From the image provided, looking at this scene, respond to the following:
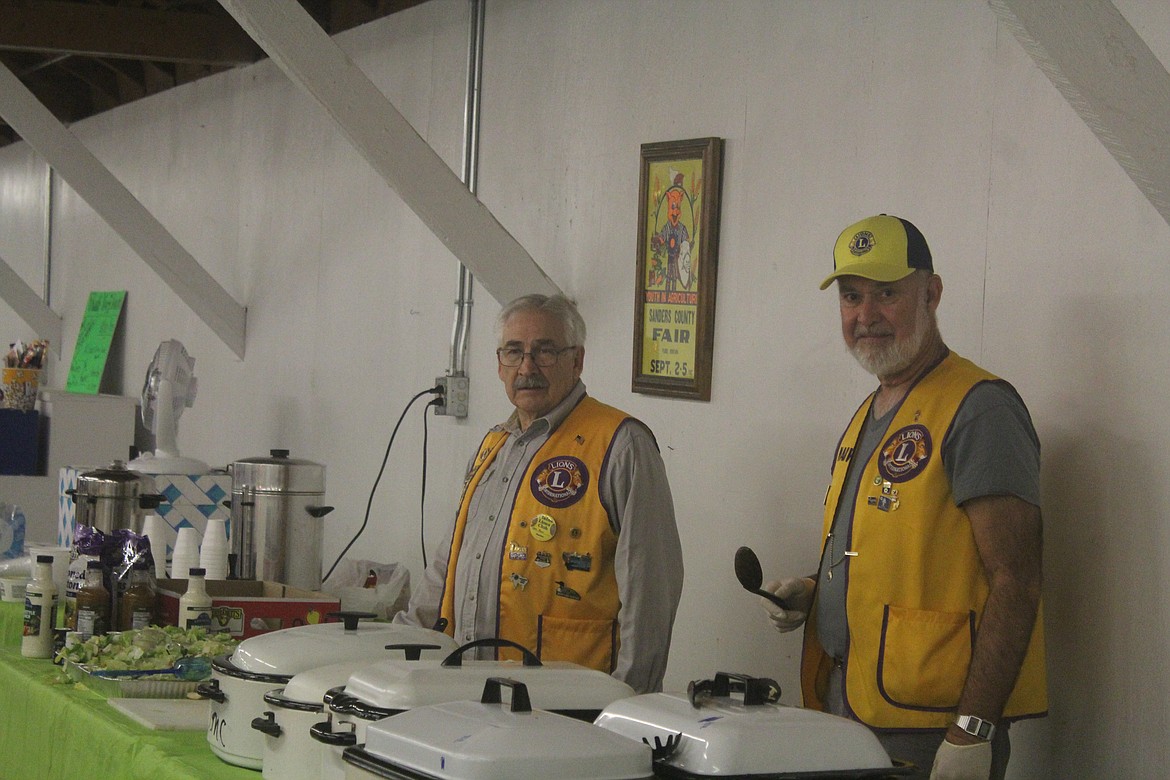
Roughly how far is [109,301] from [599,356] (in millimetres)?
5189

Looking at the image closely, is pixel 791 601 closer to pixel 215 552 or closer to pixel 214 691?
pixel 214 691

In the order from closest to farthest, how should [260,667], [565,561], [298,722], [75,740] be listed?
[298,722] < [260,667] < [75,740] < [565,561]

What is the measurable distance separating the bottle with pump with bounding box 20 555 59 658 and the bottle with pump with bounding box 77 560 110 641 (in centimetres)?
12

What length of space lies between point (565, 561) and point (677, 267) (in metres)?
1.09

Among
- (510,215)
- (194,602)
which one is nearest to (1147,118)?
(194,602)

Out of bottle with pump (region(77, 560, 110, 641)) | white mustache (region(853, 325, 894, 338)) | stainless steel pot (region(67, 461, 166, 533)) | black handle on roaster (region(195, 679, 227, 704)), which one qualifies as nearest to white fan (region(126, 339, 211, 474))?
stainless steel pot (region(67, 461, 166, 533))

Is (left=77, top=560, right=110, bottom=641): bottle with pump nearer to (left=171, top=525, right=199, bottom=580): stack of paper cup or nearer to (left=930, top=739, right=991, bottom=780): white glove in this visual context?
(left=171, top=525, right=199, bottom=580): stack of paper cup

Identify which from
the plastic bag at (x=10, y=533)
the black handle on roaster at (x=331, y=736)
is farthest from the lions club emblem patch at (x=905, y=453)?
the plastic bag at (x=10, y=533)

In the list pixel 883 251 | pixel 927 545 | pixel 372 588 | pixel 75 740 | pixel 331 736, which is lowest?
pixel 75 740

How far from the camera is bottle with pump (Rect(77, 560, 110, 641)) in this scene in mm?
3053

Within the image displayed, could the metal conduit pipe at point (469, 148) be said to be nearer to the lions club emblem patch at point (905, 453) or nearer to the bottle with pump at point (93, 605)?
the bottle with pump at point (93, 605)

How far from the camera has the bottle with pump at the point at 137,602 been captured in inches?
122

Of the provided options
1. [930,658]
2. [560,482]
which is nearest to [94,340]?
[560,482]

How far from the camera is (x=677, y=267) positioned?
3.75 metres
